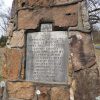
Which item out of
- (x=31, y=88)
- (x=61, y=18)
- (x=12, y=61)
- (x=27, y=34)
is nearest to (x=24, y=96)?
(x=31, y=88)

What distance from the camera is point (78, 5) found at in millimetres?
7191

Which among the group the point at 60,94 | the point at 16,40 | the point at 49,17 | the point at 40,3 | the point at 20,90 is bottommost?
the point at 60,94

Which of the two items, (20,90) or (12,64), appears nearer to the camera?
(20,90)

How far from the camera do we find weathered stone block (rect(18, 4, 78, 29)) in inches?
285

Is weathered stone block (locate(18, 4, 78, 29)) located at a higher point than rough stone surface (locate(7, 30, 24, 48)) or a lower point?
higher

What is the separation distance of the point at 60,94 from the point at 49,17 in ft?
5.45

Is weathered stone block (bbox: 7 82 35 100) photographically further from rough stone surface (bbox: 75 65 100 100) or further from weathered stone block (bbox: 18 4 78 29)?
weathered stone block (bbox: 18 4 78 29)

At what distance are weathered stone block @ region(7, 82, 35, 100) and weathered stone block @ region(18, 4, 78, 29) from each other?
1.27 meters

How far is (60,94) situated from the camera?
279 inches

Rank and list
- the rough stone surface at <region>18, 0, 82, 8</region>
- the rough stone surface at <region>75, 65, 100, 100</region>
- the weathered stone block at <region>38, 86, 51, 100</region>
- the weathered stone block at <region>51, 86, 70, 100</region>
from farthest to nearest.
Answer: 1. the rough stone surface at <region>18, 0, 82, 8</region>
2. the weathered stone block at <region>38, 86, 51, 100</region>
3. the weathered stone block at <region>51, 86, 70, 100</region>
4. the rough stone surface at <region>75, 65, 100, 100</region>

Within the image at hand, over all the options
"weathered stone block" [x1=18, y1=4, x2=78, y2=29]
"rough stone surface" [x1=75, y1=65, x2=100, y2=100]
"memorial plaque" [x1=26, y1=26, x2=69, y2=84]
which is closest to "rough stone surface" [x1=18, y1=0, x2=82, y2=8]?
"weathered stone block" [x1=18, y1=4, x2=78, y2=29]

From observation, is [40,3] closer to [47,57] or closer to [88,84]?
[47,57]

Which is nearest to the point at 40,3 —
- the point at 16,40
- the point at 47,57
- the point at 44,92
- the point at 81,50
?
the point at 16,40

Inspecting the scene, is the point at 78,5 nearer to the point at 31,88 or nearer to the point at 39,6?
the point at 39,6
